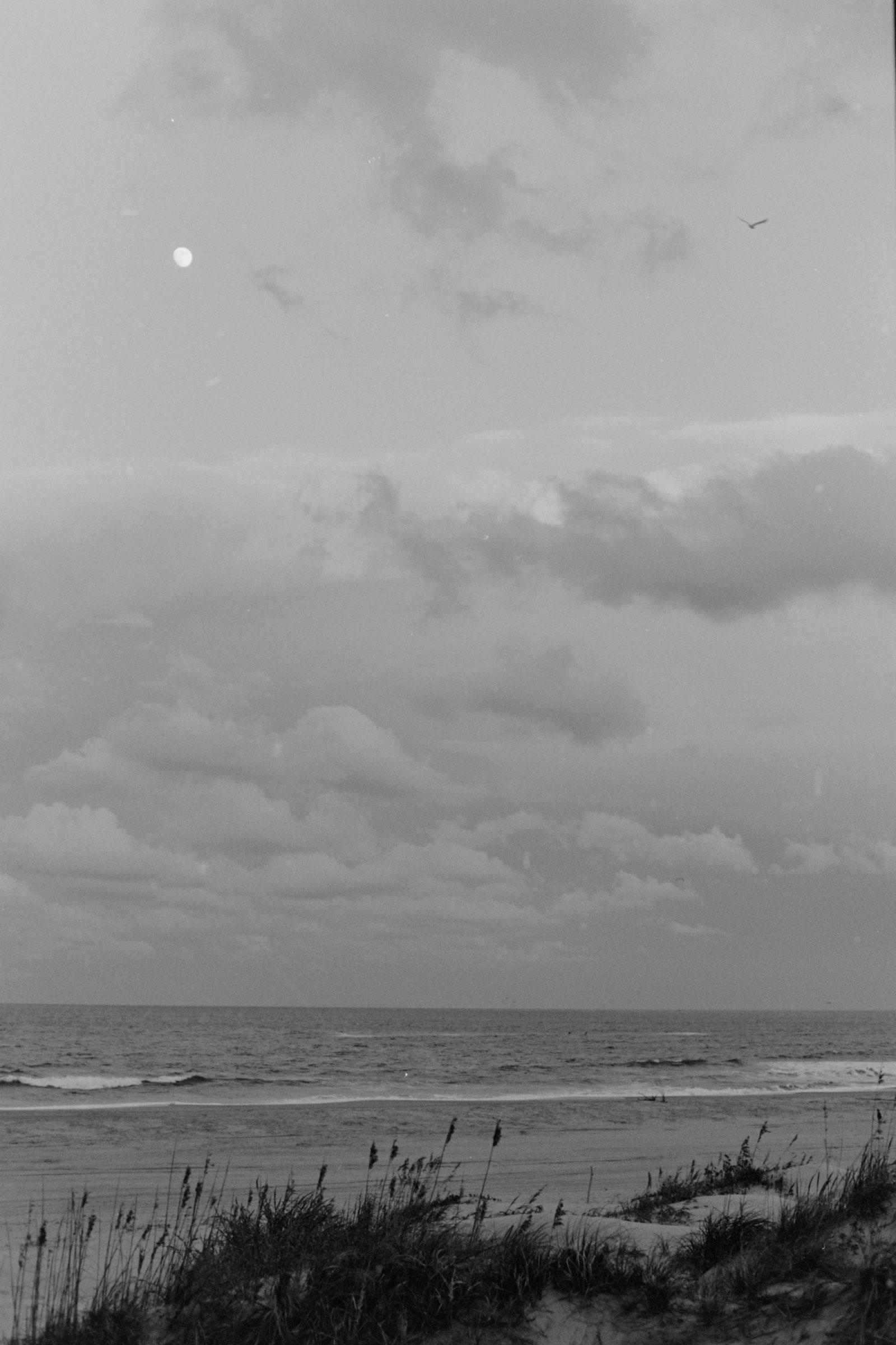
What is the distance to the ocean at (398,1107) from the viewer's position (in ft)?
55.7

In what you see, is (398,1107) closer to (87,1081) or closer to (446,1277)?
(87,1081)

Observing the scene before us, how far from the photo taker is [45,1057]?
2133 inches

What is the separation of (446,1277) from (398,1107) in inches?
982

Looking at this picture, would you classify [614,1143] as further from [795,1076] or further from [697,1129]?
[795,1076]

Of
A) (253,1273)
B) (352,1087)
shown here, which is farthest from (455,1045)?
(253,1273)

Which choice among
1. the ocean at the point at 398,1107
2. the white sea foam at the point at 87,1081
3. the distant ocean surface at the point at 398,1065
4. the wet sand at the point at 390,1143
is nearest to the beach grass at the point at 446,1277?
the wet sand at the point at 390,1143

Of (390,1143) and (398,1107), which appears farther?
(398,1107)

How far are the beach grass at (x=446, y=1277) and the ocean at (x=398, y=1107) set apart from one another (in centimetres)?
378

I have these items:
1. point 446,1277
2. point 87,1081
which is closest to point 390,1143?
point 446,1277

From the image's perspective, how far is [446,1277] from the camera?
6.31 meters

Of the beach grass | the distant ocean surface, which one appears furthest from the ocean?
the beach grass

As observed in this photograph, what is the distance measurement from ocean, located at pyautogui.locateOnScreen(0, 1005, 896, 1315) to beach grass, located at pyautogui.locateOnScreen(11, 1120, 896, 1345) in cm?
378

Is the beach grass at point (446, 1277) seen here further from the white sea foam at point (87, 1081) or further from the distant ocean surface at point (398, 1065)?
the white sea foam at point (87, 1081)

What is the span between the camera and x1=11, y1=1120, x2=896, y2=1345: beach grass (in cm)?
590
